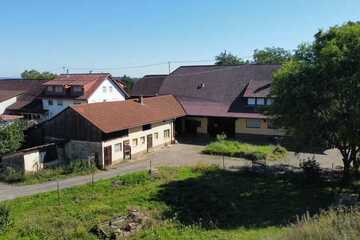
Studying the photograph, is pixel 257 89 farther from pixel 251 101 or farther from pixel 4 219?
pixel 4 219

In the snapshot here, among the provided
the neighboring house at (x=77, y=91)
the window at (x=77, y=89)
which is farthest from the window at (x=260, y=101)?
the window at (x=77, y=89)

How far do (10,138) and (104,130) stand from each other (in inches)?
316

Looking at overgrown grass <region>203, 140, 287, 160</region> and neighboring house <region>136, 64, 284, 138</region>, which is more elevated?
neighboring house <region>136, 64, 284, 138</region>

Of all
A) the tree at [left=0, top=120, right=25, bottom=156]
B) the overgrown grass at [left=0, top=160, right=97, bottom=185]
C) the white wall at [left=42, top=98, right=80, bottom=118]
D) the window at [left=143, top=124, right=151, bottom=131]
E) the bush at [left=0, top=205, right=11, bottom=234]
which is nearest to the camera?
the bush at [left=0, top=205, right=11, bottom=234]

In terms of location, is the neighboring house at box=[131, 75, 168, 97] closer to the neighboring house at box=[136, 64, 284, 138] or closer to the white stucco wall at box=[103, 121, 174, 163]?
the neighboring house at box=[136, 64, 284, 138]

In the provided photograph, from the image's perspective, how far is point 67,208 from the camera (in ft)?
74.6

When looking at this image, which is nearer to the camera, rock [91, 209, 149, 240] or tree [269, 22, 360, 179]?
rock [91, 209, 149, 240]

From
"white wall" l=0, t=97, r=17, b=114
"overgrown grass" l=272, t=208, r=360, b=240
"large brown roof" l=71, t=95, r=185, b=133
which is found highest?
"white wall" l=0, t=97, r=17, b=114

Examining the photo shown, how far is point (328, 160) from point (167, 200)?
16.2m

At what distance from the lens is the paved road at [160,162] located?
91.4ft

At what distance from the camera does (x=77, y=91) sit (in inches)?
1991

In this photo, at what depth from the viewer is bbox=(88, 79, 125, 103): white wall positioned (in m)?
50.9

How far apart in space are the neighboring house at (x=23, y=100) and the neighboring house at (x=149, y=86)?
11955 mm

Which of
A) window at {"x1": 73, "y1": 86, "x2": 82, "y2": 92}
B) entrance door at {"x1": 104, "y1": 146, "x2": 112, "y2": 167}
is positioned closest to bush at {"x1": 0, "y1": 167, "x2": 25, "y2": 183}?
entrance door at {"x1": 104, "y1": 146, "x2": 112, "y2": 167}
